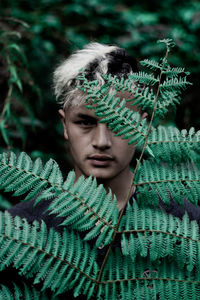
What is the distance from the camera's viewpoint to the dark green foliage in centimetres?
76

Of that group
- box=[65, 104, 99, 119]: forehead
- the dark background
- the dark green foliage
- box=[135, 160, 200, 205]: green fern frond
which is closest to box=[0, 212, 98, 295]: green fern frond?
the dark green foliage

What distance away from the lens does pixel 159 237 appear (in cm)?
76

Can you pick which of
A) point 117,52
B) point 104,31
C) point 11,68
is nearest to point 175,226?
point 117,52

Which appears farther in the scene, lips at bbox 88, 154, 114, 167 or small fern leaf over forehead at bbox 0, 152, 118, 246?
lips at bbox 88, 154, 114, 167

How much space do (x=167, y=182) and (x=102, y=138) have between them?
444 mm

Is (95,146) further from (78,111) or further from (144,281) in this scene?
(144,281)

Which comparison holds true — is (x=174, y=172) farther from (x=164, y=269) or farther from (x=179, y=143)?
(x=164, y=269)

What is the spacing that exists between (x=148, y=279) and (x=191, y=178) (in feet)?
0.91

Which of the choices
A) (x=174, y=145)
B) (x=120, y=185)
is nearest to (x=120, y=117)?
(x=174, y=145)

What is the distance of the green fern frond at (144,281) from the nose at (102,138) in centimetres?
48

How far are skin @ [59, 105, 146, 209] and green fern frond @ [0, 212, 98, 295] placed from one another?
483 mm

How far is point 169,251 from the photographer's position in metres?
0.75

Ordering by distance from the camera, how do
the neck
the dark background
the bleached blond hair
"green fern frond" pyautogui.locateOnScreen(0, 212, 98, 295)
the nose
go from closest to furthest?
"green fern frond" pyautogui.locateOnScreen(0, 212, 98, 295), the nose, the bleached blond hair, the neck, the dark background

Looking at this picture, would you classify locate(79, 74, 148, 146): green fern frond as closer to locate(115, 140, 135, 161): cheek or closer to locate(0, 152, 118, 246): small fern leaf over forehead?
locate(0, 152, 118, 246): small fern leaf over forehead
